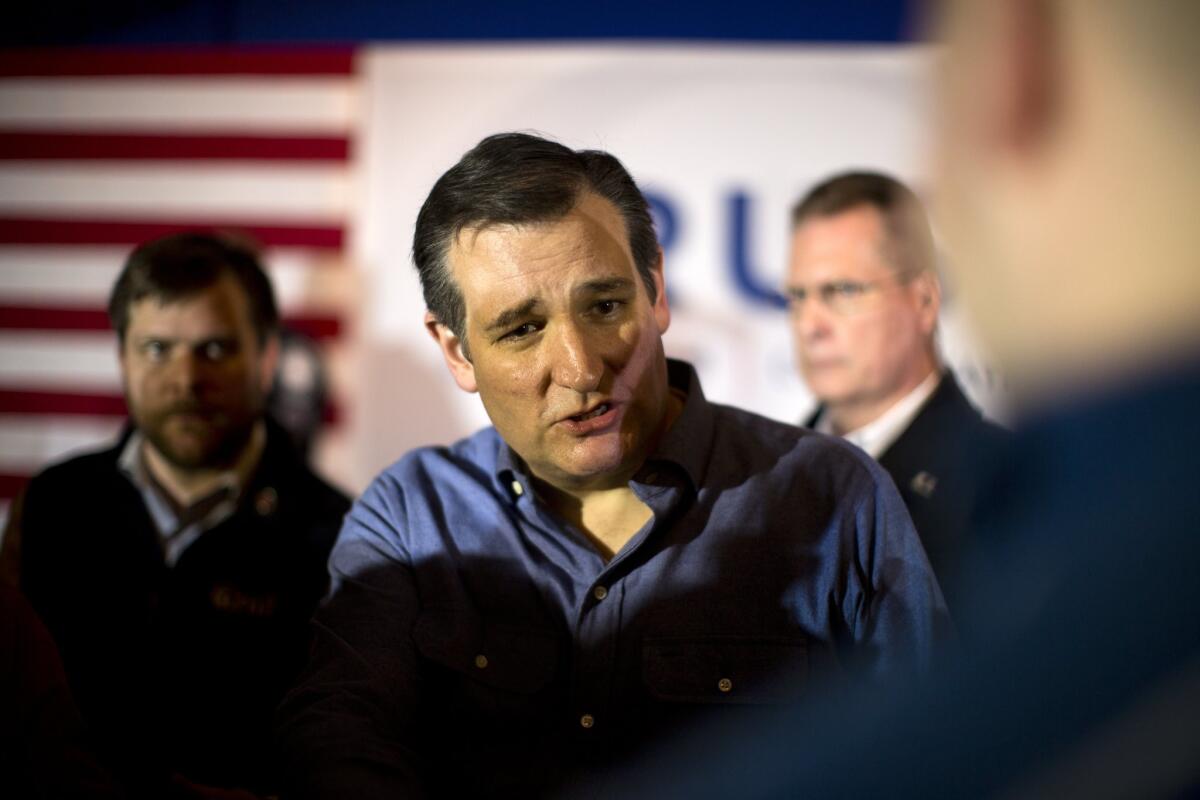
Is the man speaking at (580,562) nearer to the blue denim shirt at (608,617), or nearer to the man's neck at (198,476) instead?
the blue denim shirt at (608,617)

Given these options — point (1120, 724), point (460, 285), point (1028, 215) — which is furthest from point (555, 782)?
point (1028, 215)

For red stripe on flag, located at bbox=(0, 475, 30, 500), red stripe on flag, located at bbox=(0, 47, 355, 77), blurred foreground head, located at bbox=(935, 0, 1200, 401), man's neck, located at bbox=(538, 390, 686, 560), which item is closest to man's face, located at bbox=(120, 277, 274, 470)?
man's neck, located at bbox=(538, 390, 686, 560)

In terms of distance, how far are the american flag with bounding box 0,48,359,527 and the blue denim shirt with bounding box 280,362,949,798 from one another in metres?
2.08

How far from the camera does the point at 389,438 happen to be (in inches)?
136

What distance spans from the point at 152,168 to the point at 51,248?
44cm

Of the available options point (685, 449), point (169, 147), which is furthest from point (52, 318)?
point (685, 449)

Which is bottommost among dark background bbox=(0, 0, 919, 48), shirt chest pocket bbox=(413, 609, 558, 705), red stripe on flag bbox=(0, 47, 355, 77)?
shirt chest pocket bbox=(413, 609, 558, 705)

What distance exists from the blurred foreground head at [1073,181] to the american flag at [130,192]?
10.4 feet

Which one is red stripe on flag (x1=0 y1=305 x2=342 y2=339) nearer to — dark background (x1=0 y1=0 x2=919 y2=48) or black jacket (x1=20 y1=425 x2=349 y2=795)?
dark background (x1=0 y1=0 x2=919 y2=48)

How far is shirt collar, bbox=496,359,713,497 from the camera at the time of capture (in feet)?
4.91

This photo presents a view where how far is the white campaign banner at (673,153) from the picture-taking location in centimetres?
334

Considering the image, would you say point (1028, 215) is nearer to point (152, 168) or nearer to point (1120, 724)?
point (1120, 724)

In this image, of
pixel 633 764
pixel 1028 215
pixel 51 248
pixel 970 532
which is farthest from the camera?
pixel 51 248

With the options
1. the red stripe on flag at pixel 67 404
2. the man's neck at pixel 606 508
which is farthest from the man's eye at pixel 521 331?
the red stripe on flag at pixel 67 404
